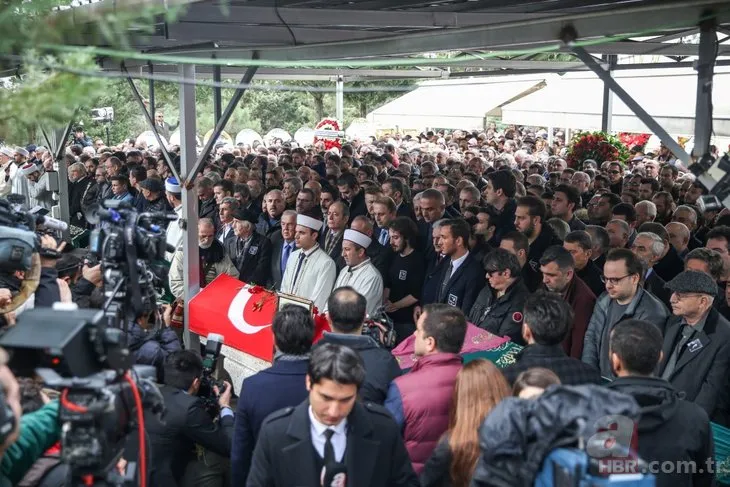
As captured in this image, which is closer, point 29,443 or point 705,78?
point 29,443

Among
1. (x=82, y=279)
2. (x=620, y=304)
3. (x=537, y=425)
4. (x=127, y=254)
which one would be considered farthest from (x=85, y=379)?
(x=620, y=304)

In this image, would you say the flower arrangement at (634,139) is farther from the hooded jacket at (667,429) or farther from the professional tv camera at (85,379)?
the professional tv camera at (85,379)

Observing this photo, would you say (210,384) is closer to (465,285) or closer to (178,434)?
(178,434)

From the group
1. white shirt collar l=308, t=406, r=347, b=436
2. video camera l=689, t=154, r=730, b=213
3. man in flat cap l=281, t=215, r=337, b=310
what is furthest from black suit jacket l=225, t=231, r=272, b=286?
white shirt collar l=308, t=406, r=347, b=436

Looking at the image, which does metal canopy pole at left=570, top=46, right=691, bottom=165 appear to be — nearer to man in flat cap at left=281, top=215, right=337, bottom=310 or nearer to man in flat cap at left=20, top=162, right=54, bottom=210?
man in flat cap at left=281, top=215, right=337, bottom=310

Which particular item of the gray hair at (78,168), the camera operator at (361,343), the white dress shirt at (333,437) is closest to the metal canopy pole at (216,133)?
the camera operator at (361,343)

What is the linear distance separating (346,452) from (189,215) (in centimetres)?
467

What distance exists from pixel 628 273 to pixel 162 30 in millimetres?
3610

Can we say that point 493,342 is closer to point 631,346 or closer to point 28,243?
point 631,346

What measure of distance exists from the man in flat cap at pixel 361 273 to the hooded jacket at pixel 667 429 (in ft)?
10.0

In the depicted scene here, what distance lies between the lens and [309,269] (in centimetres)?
701

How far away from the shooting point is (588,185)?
11812mm

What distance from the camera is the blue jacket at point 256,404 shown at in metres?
3.96

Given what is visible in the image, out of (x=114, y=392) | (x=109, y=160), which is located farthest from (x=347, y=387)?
(x=109, y=160)
